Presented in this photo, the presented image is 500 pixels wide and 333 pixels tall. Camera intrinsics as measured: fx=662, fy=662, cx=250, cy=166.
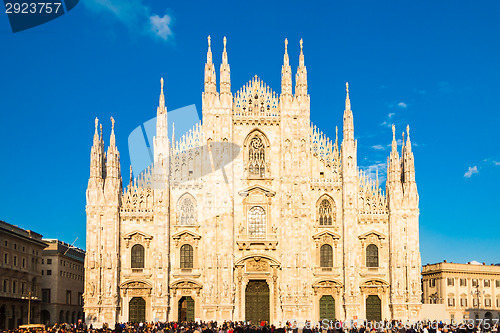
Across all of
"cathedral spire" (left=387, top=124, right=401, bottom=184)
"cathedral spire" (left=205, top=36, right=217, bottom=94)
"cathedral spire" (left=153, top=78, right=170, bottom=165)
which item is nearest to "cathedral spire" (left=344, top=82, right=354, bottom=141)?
"cathedral spire" (left=387, top=124, right=401, bottom=184)

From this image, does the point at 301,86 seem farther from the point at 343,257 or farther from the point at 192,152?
the point at 343,257

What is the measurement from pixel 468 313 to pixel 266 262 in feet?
131

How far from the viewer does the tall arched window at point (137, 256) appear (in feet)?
189

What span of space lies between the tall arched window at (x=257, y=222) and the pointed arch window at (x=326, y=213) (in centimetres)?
501

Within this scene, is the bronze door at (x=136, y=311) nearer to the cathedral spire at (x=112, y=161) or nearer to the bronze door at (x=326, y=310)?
the cathedral spire at (x=112, y=161)

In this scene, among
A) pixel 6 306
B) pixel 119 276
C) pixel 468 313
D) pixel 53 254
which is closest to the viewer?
pixel 119 276

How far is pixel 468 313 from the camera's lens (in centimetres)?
8606

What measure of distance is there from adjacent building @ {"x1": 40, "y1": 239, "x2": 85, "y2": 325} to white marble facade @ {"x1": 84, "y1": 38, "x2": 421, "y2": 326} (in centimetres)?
2389

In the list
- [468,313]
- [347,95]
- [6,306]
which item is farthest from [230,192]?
[468,313]

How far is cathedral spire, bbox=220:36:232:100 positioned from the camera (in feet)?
196

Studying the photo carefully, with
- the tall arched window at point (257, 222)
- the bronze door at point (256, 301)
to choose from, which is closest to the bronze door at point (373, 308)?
the bronze door at point (256, 301)

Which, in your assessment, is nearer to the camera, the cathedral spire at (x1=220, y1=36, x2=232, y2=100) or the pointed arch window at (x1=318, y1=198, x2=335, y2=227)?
the pointed arch window at (x1=318, y1=198, x2=335, y2=227)

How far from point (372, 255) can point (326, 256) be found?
13.4 feet

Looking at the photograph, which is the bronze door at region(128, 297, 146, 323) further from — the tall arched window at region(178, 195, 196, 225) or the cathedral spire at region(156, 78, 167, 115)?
the cathedral spire at region(156, 78, 167, 115)
